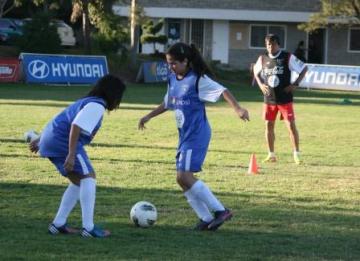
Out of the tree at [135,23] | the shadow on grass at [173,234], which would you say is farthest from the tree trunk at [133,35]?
the shadow on grass at [173,234]

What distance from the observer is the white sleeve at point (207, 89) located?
7562 mm

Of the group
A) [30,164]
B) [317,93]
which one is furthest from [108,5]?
[30,164]

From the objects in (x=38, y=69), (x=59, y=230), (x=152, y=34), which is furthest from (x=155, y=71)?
(x=59, y=230)

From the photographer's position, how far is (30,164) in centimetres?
1179

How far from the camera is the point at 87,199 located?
23.3ft

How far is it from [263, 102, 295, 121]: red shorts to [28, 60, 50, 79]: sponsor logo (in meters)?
21.7

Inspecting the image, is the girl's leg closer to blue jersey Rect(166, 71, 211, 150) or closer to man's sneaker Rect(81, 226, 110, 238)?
blue jersey Rect(166, 71, 211, 150)

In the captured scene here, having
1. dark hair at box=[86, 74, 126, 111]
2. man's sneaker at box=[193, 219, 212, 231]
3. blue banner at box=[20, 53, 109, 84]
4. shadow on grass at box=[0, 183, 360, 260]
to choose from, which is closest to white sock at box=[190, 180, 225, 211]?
man's sneaker at box=[193, 219, 212, 231]

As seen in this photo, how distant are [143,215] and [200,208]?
57 centimetres

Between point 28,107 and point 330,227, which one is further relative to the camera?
point 28,107

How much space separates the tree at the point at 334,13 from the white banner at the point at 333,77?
9879mm

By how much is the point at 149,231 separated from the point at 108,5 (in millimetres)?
34466

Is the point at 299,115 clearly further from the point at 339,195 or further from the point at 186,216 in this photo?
the point at 186,216

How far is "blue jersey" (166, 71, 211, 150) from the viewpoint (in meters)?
7.62
